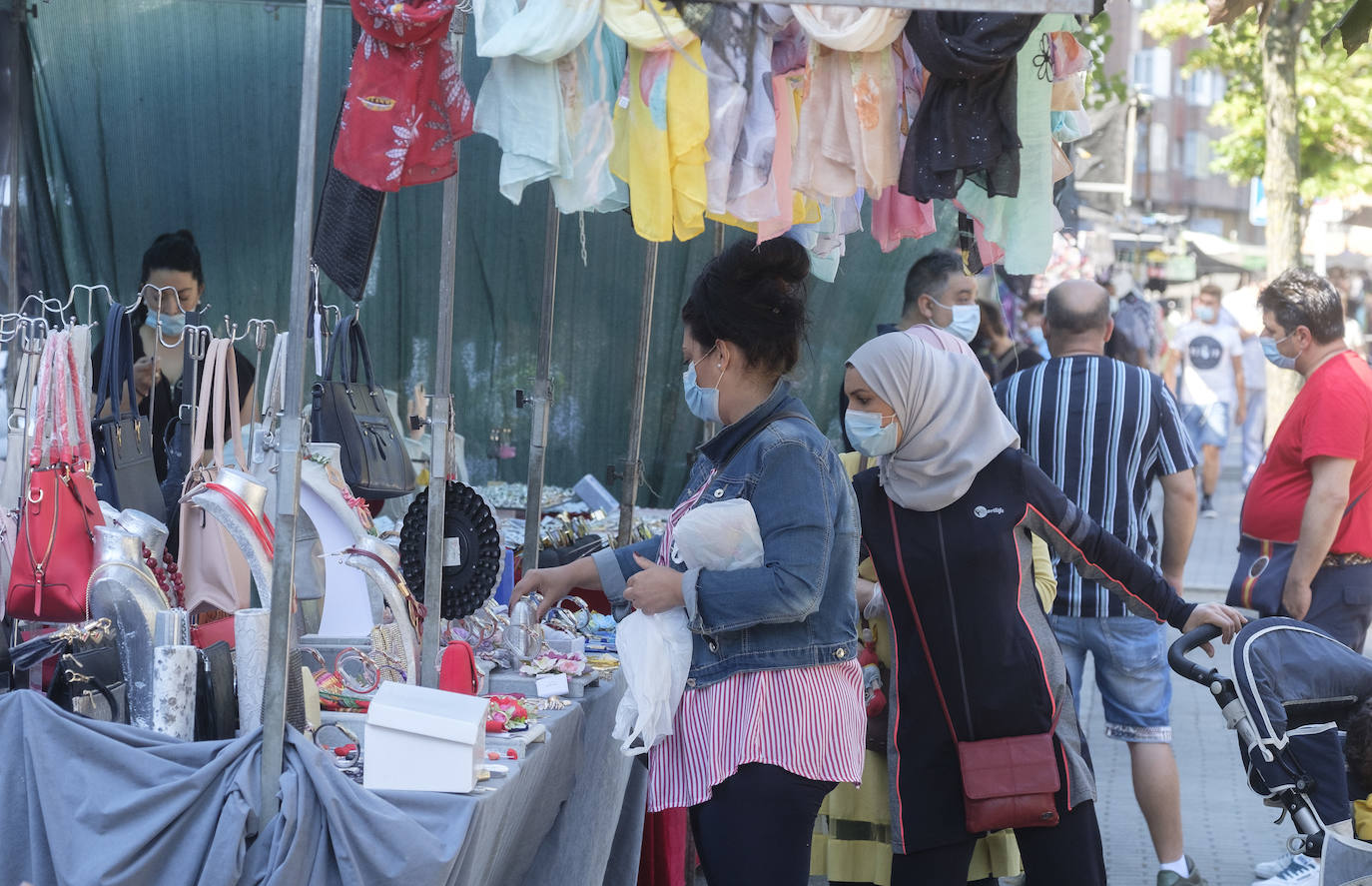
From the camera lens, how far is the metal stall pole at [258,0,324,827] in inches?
94.3

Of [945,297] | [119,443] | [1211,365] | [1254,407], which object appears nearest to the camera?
[119,443]

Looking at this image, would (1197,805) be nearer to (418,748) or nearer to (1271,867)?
(1271,867)

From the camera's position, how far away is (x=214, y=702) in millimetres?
2631

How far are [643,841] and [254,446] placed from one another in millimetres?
1445

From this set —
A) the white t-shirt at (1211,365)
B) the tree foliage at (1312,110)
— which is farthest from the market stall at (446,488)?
the tree foliage at (1312,110)

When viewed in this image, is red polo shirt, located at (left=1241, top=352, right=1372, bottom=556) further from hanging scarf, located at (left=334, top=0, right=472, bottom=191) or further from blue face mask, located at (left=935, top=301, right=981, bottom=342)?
hanging scarf, located at (left=334, top=0, right=472, bottom=191)

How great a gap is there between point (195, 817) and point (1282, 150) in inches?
464

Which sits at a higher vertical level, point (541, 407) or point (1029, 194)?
point (1029, 194)

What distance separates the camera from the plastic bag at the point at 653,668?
2.69 m

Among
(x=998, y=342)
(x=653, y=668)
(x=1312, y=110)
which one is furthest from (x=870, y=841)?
(x=1312, y=110)

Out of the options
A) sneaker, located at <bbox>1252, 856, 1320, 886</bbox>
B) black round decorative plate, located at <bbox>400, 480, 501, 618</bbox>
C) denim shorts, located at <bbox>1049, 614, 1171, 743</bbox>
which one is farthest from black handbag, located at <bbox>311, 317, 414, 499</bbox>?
sneaker, located at <bbox>1252, 856, 1320, 886</bbox>

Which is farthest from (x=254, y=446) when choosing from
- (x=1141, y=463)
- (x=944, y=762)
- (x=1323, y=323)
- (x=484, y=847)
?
(x=1323, y=323)

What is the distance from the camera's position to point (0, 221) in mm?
5852

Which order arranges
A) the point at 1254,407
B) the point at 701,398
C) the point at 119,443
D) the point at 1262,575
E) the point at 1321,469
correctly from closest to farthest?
the point at 701,398 → the point at 119,443 → the point at 1321,469 → the point at 1262,575 → the point at 1254,407
